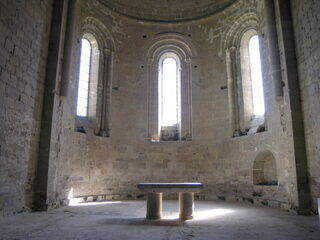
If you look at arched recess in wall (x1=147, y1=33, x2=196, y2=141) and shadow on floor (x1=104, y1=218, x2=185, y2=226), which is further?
arched recess in wall (x1=147, y1=33, x2=196, y2=141)

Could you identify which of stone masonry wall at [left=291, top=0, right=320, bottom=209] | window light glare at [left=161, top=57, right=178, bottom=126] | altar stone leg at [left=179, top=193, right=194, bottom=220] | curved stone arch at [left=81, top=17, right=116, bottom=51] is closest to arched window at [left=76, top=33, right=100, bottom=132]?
curved stone arch at [left=81, top=17, right=116, bottom=51]

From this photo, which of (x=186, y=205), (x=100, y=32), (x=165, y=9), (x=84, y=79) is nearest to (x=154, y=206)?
(x=186, y=205)

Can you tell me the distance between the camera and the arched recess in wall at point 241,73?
1125 cm

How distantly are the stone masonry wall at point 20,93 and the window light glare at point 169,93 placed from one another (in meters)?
5.72

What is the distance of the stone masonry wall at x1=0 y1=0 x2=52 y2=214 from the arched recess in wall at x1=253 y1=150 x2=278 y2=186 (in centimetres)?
723

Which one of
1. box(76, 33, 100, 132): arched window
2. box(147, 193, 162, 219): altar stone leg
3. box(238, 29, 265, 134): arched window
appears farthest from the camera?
box(76, 33, 100, 132): arched window

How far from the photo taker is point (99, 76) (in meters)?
12.0

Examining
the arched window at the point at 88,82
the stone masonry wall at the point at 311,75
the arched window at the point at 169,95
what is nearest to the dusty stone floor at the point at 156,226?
the stone masonry wall at the point at 311,75

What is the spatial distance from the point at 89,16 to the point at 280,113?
26.2 feet

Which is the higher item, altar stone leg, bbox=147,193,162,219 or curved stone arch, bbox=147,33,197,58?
curved stone arch, bbox=147,33,197,58

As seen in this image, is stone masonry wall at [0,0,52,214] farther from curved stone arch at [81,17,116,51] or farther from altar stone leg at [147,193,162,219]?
altar stone leg at [147,193,162,219]

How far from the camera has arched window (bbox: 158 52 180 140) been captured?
502 inches

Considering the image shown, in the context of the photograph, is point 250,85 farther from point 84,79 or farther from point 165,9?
point 84,79

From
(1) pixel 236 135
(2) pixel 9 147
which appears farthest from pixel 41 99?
(1) pixel 236 135
